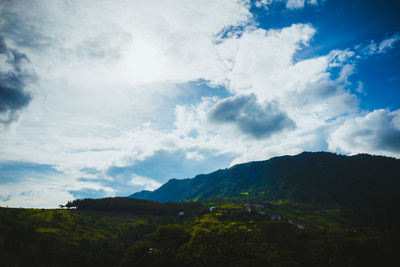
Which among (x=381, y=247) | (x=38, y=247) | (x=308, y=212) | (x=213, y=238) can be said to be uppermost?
(x=213, y=238)

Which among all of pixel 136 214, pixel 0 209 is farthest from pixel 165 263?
pixel 136 214

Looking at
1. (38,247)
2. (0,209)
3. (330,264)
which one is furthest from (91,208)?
(330,264)

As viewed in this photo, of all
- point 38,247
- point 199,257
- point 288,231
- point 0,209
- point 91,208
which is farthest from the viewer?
point 91,208

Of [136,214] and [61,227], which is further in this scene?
[136,214]

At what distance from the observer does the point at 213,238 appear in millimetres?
33562

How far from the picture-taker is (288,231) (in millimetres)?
58625

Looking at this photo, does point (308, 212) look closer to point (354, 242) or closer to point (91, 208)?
point (354, 242)

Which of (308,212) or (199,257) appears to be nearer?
(199,257)

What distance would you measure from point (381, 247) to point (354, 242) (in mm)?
3523

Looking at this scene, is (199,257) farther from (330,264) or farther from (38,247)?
(38,247)

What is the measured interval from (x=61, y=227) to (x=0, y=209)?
39737 millimetres

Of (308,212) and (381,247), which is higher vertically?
(381,247)

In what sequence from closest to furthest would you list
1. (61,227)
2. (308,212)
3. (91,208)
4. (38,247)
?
1. (38,247)
2. (61,227)
3. (91,208)
4. (308,212)

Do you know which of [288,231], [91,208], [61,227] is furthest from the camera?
[91,208]
